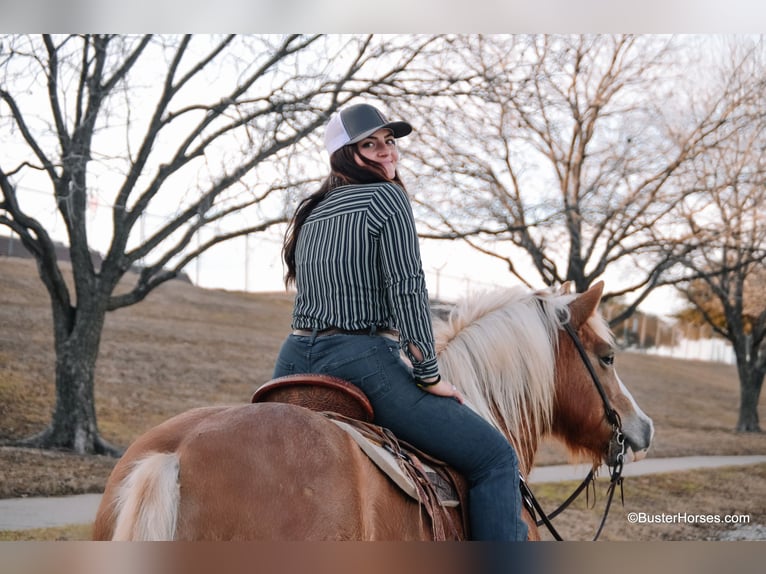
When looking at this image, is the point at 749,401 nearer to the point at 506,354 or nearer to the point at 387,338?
the point at 506,354

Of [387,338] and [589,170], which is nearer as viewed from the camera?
[387,338]

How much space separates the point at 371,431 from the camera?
1940mm

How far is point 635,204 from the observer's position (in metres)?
8.84

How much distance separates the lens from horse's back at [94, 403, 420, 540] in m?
1.51

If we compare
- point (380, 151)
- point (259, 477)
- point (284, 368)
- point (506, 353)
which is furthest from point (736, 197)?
point (259, 477)

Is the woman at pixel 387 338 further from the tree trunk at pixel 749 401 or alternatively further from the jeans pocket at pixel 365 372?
the tree trunk at pixel 749 401

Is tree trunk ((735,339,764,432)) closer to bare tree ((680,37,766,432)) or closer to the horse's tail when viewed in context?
bare tree ((680,37,766,432))

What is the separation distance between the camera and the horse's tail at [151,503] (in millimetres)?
1457

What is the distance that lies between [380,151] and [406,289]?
19.2 inches

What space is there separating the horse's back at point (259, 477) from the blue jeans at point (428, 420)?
363 millimetres

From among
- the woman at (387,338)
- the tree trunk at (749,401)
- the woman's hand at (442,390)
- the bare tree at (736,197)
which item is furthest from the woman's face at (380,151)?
the tree trunk at (749,401)

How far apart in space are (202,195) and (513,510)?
567 centimetres
